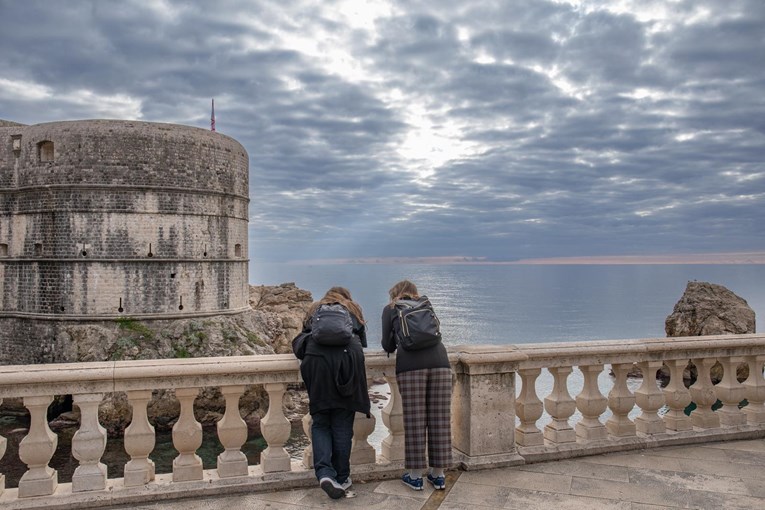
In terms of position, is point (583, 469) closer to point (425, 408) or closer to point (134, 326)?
point (425, 408)

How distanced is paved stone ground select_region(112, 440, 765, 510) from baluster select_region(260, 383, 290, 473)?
0.68ft

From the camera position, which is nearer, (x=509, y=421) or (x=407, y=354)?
(x=407, y=354)

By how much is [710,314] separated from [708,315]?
0.46 feet

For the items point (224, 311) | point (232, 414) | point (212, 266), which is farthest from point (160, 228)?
point (232, 414)

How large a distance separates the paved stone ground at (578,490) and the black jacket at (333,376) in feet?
2.03

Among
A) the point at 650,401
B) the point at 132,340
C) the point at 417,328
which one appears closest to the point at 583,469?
the point at 650,401

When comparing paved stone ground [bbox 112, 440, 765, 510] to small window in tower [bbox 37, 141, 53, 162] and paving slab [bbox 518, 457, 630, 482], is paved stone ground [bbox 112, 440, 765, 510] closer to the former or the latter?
paving slab [bbox 518, 457, 630, 482]

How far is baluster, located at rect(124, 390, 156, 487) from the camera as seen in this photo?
3883 mm

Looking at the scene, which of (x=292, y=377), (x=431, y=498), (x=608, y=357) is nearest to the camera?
(x=431, y=498)

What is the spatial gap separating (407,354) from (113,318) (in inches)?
932

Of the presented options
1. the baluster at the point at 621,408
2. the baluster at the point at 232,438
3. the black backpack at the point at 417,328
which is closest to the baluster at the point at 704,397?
the baluster at the point at 621,408

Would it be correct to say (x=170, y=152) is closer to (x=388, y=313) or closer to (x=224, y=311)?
(x=224, y=311)

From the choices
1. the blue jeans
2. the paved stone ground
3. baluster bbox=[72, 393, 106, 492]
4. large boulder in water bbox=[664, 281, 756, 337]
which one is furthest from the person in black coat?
large boulder in water bbox=[664, 281, 756, 337]

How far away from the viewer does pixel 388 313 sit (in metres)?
4.23
